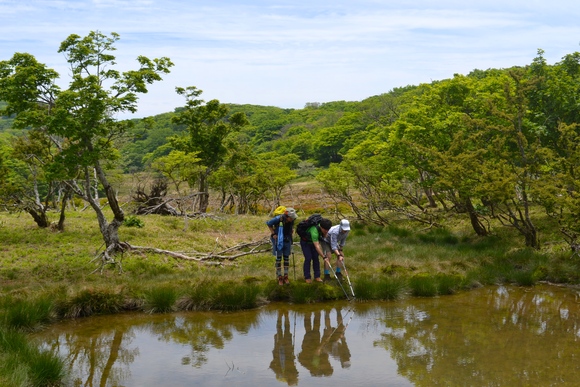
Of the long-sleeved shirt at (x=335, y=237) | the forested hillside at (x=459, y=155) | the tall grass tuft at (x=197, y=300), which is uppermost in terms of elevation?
the forested hillside at (x=459, y=155)

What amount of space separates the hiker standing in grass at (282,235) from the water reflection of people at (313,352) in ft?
6.17

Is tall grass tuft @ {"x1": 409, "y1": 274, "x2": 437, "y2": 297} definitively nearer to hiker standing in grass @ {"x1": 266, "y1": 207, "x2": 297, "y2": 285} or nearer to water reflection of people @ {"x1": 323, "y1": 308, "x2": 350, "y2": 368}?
water reflection of people @ {"x1": 323, "y1": 308, "x2": 350, "y2": 368}

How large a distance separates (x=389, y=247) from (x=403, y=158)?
18.2ft

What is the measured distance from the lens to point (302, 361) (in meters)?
9.06

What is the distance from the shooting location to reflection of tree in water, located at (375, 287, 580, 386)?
819 centimetres

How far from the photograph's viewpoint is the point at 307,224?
12922mm

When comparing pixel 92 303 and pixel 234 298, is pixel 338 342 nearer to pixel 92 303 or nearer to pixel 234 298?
pixel 234 298

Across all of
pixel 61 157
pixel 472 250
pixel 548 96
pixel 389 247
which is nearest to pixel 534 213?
pixel 548 96

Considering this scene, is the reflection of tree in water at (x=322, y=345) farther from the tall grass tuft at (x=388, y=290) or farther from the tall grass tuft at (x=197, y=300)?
the tall grass tuft at (x=197, y=300)

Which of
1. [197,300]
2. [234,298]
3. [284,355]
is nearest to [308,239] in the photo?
[234,298]

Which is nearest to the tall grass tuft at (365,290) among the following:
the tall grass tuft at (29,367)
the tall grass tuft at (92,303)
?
the tall grass tuft at (92,303)

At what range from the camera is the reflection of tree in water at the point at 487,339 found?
26.9 feet

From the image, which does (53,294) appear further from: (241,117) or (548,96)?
(241,117)

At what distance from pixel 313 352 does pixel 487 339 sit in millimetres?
3188
